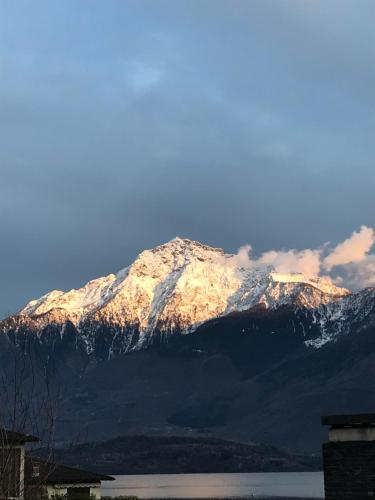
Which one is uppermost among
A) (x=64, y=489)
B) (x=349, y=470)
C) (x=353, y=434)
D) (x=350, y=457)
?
(x=353, y=434)

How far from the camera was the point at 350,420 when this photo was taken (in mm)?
37625

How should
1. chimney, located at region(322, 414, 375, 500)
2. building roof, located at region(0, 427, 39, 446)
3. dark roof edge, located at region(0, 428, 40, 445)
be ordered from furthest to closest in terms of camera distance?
chimney, located at region(322, 414, 375, 500) → dark roof edge, located at region(0, 428, 40, 445) → building roof, located at region(0, 427, 39, 446)

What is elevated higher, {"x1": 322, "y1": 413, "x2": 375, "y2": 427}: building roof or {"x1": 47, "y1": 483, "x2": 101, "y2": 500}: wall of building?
{"x1": 322, "y1": 413, "x2": 375, "y2": 427}: building roof

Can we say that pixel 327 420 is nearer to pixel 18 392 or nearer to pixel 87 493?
pixel 18 392

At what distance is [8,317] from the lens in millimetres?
33844

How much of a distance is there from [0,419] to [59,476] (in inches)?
2178

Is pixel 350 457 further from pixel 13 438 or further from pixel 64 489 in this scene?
pixel 64 489

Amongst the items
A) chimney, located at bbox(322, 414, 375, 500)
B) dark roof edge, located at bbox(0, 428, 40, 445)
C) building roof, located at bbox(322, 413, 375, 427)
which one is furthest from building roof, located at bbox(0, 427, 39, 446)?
chimney, located at bbox(322, 414, 375, 500)

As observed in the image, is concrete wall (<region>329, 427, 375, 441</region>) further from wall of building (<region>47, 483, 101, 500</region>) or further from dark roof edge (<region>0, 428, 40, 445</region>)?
wall of building (<region>47, 483, 101, 500</region>)

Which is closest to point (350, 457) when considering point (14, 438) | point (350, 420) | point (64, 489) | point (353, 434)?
point (353, 434)

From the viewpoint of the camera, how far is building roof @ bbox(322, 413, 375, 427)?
37250 mm

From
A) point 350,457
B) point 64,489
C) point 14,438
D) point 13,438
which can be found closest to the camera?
point 13,438

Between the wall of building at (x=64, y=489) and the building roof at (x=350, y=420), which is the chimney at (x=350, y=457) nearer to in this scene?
the building roof at (x=350, y=420)

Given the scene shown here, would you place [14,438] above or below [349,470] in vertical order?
above
